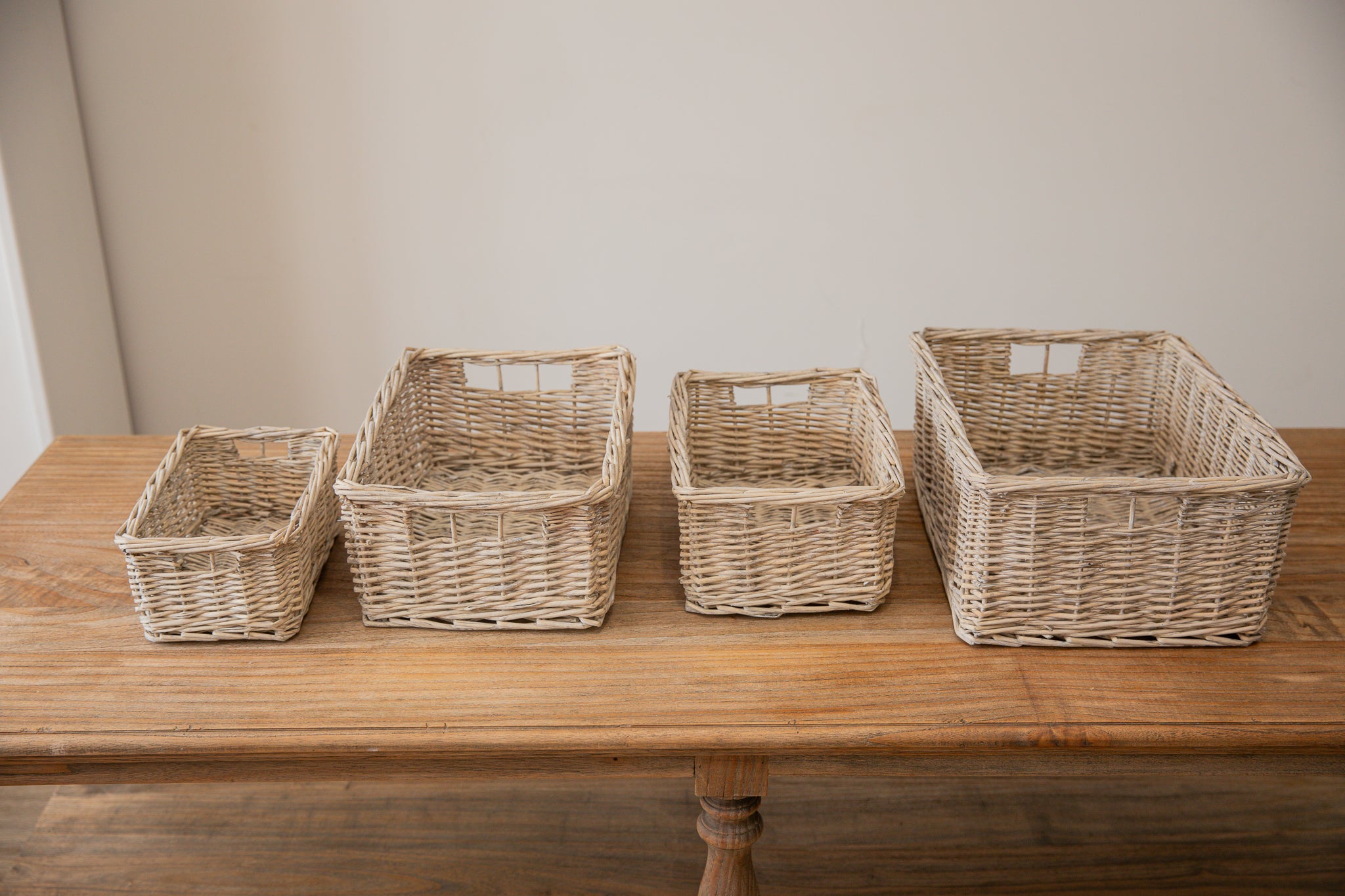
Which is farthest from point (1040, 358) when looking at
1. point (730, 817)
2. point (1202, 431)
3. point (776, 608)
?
point (730, 817)

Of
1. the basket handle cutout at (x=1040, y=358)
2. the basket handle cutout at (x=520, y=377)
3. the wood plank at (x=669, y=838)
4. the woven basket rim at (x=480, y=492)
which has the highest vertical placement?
the woven basket rim at (x=480, y=492)

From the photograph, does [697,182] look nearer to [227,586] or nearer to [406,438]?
[406,438]

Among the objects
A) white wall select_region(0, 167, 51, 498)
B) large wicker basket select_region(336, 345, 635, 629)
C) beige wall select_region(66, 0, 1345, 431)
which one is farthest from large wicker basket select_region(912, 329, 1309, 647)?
white wall select_region(0, 167, 51, 498)

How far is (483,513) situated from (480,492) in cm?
3

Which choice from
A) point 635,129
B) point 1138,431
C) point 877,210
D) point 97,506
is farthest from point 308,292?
point 1138,431

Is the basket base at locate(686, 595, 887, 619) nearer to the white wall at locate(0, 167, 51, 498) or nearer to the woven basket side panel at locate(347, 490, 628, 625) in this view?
the woven basket side panel at locate(347, 490, 628, 625)

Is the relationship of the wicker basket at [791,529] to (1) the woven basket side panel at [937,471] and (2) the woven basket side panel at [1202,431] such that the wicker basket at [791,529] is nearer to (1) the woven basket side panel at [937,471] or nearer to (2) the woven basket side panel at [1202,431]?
(1) the woven basket side panel at [937,471]

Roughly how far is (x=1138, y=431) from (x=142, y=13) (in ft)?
7.01

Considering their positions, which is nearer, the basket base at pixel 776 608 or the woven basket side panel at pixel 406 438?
the basket base at pixel 776 608

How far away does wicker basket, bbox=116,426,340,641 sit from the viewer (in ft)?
4.00

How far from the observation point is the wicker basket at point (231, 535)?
1219 mm

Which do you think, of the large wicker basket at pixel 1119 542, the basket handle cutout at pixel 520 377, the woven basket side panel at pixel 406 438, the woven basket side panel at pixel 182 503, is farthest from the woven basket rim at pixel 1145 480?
the basket handle cutout at pixel 520 377

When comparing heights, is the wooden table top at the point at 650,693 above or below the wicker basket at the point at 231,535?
below

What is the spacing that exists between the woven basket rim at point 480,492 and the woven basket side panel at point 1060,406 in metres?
0.53
